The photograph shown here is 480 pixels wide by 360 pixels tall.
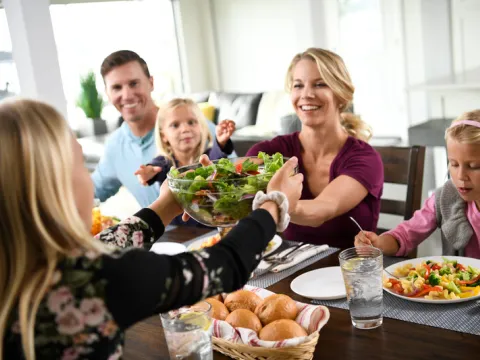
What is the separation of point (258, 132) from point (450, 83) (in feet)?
6.41

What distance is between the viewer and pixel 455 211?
194 cm

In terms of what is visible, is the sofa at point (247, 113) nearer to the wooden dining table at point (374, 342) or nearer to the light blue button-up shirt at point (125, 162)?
the light blue button-up shirt at point (125, 162)

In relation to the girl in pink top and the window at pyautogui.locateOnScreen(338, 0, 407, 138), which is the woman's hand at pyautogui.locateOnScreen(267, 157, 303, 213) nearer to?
the girl in pink top

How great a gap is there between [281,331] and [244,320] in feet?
0.31

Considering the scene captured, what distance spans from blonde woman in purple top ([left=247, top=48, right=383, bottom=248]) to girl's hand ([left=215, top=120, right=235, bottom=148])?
18 centimetres

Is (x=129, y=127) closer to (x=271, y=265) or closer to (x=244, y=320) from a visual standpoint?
(x=271, y=265)

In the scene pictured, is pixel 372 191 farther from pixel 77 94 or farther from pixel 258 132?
pixel 77 94

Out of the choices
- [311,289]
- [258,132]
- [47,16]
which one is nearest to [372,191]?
[311,289]

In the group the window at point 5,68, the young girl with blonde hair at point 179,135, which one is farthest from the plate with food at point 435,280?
the window at point 5,68

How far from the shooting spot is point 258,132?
6340mm

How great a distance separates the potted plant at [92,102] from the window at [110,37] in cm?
9

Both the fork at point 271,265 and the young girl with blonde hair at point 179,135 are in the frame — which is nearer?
the fork at point 271,265

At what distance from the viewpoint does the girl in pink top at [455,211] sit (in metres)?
1.81

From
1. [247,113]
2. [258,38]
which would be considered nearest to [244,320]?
[247,113]
